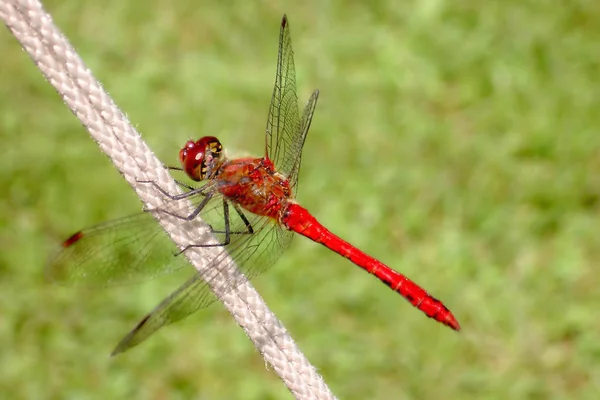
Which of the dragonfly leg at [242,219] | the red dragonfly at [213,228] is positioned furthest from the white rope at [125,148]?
the dragonfly leg at [242,219]

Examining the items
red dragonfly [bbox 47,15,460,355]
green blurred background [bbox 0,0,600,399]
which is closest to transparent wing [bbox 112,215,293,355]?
red dragonfly [bbox 47,15,460,355]

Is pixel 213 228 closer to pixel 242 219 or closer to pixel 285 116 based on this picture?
pixel 242 219

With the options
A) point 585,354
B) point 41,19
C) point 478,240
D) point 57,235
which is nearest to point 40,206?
point 57,235

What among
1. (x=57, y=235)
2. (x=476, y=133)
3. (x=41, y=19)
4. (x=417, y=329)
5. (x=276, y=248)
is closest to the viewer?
(x=41, y=19)

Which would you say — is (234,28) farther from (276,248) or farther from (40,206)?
(276,248)

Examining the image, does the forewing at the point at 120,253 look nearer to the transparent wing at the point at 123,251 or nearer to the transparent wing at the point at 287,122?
the transparent wing at the point at 123,251
